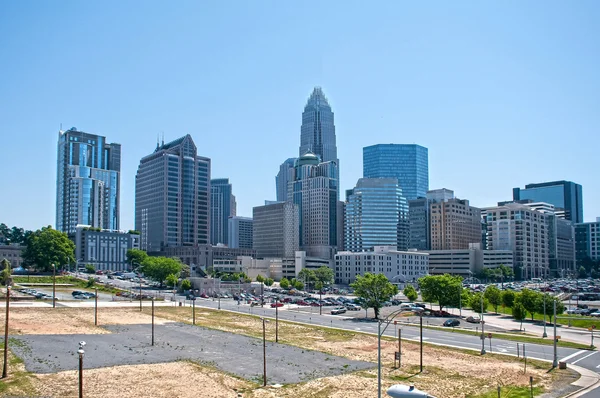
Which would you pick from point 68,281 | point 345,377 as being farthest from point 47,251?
point 345,377

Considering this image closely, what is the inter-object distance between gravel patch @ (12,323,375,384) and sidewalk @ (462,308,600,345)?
131ft

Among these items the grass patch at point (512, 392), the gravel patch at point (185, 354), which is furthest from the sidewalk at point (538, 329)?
the gravel patch at point (185, 354)

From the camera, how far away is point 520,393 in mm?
50688

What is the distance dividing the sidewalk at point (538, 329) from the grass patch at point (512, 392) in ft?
113

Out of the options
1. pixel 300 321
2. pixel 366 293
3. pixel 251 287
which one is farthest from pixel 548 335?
pixel 251 287

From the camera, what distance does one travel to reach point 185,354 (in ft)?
218

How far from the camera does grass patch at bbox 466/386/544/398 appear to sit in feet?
163

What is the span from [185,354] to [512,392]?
116 ft

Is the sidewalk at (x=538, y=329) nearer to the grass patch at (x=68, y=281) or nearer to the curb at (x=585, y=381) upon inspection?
the curb at (x=585, y=381)

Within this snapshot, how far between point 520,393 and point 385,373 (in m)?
12.9

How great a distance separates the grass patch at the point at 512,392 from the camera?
4953cm

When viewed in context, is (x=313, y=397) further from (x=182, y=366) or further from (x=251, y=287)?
(x=251, y=287)

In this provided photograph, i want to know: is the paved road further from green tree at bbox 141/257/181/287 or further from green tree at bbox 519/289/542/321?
green tree at bbox 141/257/181/287

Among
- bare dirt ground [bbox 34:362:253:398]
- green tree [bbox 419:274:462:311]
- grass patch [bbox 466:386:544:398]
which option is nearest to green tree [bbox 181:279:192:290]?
green tree [bbox 419:274:462:311]
